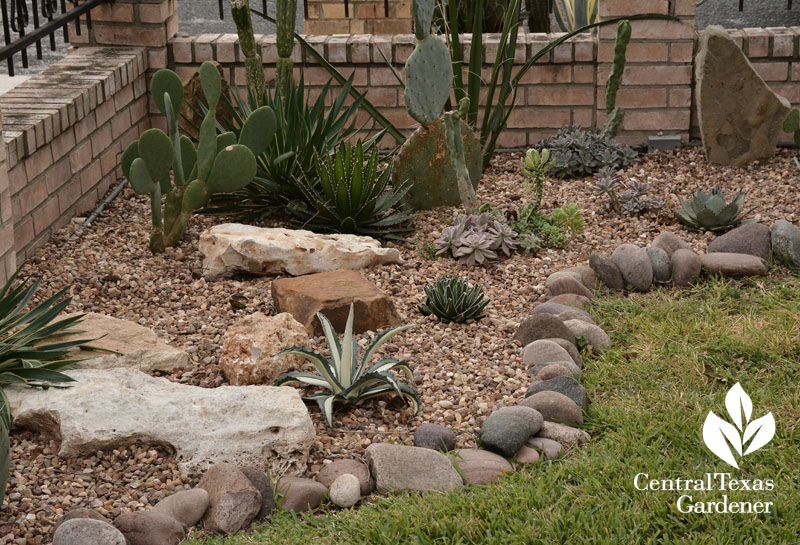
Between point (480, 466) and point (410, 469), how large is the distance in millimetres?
229

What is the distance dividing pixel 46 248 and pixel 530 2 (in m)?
5.54

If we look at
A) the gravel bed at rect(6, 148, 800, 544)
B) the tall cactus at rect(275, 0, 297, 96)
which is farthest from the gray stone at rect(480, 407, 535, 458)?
the tall cactus at rect(275, 0, 297, 96)

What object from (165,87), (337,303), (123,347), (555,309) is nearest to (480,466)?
(337,303)

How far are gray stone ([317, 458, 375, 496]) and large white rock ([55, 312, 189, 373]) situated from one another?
0.96 metres

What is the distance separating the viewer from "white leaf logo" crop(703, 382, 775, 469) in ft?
10.2

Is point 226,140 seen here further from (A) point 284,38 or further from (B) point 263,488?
(B) point 263,488

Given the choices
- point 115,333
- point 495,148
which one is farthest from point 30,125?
point 495,148

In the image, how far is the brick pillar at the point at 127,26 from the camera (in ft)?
20.5

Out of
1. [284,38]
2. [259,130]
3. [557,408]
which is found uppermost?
[284,38]

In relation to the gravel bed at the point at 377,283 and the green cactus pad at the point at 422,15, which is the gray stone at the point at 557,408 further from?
the green cactus pad at the point at 422,15

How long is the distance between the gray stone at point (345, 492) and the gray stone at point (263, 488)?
0.19m

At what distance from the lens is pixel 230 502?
9.43 feet

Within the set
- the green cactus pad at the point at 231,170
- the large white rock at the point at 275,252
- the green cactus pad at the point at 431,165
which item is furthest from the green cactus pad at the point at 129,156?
the green cactus pad at the point at 431,165

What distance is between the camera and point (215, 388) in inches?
137
